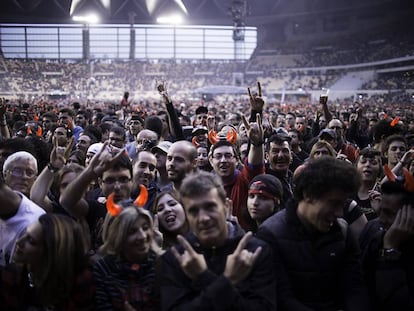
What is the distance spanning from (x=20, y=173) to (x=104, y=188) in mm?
694

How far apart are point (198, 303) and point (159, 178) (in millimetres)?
2809

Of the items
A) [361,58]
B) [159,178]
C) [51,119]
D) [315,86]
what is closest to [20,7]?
[315,86]

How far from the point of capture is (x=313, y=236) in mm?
2498

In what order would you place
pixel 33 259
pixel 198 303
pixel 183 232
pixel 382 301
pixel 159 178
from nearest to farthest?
pixel 198 303 → pixel 33 259 → pixel 382 301 → pixel 183 232 → pixel 159 178

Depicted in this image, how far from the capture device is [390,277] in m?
2.57

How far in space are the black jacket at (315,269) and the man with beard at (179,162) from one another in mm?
1552

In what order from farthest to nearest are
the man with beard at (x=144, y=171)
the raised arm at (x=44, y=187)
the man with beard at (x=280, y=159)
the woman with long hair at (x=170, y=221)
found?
the man with beard at (x=280, y=159) → the man with beard at (x=144, y=171) → the raised arm at (x=44, y=187) → the woman with long hair at (x=170, y=221)

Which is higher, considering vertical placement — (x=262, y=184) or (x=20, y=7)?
(x=20, y=7)

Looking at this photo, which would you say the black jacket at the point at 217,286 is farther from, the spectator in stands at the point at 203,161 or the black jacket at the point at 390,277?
Answer: the spectator in stands at the point at 203,161

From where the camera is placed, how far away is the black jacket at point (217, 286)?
6.87 ft

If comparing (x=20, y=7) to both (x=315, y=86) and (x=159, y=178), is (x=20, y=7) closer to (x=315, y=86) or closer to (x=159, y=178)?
(x=315, y=86)

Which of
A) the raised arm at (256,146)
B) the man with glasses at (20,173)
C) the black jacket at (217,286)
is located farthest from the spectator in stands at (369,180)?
the man with glasses at (20,173)

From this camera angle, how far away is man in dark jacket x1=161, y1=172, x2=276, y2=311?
2.13 metres

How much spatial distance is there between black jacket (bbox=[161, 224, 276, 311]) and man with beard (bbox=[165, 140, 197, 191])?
1.59 meters
